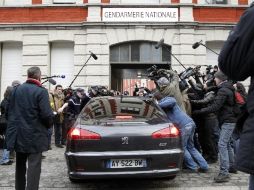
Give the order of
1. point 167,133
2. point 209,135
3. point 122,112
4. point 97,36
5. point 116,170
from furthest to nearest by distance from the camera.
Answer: point 97,36
point 209,135
point 122,112
point 167,133
point 116,170

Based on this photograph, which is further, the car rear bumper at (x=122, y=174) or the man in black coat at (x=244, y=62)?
the car rear bumper at (x=122, y=174)

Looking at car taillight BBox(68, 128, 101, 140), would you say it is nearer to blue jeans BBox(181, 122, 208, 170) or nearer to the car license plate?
the car license plate

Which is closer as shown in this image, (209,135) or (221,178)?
(221,178)

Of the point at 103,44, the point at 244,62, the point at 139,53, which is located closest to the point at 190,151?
the point at 244,62

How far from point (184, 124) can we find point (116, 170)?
6.84 ft

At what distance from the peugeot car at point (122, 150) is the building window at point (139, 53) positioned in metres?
13.2

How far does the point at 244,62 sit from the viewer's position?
7.98 feet

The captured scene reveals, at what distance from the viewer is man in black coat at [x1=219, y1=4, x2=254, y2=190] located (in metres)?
2.40

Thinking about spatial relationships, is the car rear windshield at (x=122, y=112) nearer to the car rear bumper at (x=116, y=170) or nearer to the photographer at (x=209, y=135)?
the car rear bumper at (x=116, y=170)

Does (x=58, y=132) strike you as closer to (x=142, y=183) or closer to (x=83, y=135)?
(x=142, y=183)

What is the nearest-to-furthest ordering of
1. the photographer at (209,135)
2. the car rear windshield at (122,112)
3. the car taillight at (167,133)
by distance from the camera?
the car taillight at (167,133) < the car rear windshield at (122,112) < the photographer at (209,135)

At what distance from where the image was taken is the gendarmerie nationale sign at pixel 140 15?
63.0 feet

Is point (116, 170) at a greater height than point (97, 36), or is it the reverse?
point (97, 36)

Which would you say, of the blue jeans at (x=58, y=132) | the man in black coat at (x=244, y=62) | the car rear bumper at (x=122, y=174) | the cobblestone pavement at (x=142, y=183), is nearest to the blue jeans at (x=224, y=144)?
the cobblestone pavement at (x=142, y=183)
